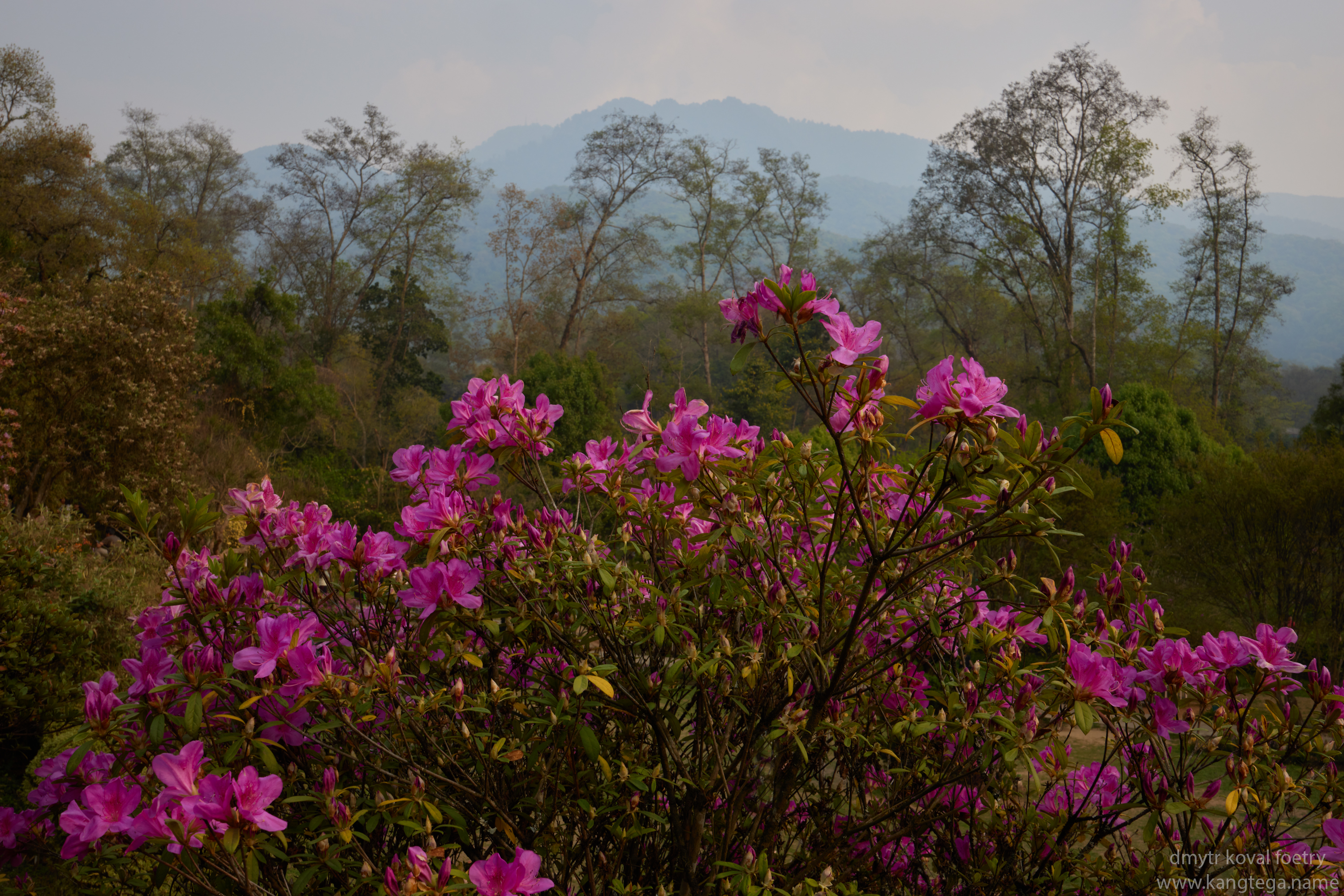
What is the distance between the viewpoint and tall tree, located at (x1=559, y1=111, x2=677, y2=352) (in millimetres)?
23453

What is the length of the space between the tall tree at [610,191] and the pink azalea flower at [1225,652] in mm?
21881

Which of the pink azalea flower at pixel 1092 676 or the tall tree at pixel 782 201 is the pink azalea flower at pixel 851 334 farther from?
the tall tree at pixel 782 201

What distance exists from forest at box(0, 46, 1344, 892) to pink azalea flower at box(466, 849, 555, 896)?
0.29 metres

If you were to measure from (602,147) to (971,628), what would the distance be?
2443 cm

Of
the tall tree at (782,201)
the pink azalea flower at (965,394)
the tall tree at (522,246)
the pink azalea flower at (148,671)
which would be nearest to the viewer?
the pink azalea flower at (965,394)

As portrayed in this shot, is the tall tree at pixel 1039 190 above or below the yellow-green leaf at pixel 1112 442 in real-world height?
above

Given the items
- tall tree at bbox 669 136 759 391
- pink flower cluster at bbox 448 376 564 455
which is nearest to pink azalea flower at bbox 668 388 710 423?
pink flower cluster at bbox 448 376 564 455

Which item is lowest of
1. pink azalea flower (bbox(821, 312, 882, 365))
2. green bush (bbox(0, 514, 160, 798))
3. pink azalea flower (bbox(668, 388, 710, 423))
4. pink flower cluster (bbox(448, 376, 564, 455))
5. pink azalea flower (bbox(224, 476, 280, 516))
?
green bush (bbox(0, 514, 160, 798))

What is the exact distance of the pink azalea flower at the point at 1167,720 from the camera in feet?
4.39

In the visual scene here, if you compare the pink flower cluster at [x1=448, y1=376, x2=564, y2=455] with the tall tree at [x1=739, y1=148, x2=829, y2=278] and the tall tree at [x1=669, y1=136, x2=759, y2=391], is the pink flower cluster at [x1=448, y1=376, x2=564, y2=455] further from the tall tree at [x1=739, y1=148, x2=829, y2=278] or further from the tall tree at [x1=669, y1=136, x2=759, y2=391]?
the tall tree at [x1=739, y1=148, x2=829, y2=278]

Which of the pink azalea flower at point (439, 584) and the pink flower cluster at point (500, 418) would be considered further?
the pink flower cluster at point (500, 418)

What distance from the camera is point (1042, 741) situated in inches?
53.3

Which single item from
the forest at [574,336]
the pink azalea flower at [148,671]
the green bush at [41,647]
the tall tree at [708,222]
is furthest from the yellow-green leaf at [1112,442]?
the tall tree at [708,222]

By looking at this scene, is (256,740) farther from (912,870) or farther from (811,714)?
(912,870)
